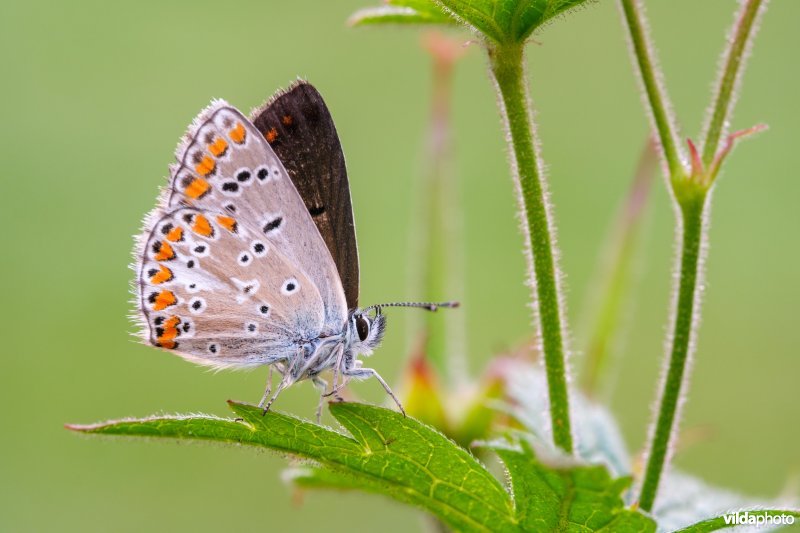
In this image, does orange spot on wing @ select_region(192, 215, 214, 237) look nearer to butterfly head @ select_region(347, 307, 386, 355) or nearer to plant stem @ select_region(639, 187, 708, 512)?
butterfly head @ select_region(347, 307, 386, 355)

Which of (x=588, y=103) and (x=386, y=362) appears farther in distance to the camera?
(x=588, y=103)

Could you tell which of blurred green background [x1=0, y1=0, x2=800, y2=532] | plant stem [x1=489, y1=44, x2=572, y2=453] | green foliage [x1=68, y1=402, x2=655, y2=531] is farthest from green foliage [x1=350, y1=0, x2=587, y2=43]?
blurred green background [x1=0, y1=0, x2=800, y2=532]

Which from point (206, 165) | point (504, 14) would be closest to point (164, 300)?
point (206, 165)

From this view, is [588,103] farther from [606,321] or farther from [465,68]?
[606,321]

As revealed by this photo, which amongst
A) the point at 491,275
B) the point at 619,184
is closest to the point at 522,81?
the point at 491,275

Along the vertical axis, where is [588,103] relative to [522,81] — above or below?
below

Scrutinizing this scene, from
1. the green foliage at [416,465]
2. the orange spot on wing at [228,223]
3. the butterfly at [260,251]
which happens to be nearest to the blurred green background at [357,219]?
the butterfly at [260,251]
